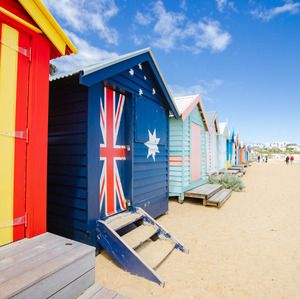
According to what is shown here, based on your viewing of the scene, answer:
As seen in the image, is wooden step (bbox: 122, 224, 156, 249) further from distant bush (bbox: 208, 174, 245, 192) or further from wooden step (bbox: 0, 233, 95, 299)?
distant bush (bbox: 208, 174, 245, 192)

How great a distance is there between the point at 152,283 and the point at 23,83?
324cm

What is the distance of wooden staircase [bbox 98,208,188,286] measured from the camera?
318 centimetres

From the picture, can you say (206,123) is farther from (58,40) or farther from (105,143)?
(58,40)

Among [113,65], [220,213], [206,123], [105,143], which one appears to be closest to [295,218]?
[220,213]

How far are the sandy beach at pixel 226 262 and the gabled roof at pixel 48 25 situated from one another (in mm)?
3462

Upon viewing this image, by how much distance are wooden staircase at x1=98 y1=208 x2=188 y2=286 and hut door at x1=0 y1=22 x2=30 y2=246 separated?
1407 millimetres

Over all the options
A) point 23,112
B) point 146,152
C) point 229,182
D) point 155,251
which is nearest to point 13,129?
point 23,112

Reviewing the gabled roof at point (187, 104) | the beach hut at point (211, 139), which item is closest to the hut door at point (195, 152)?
the gabled roof at point (187, 104)

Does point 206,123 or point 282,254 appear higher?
point 206,123

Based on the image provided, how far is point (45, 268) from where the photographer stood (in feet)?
6.20

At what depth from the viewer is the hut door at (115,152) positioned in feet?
13.2

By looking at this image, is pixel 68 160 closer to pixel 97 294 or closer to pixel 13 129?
pixel 13 129

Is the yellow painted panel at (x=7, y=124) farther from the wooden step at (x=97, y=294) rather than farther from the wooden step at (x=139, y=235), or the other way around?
the wooden step at (x=139, y=235)

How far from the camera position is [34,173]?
256 cm
